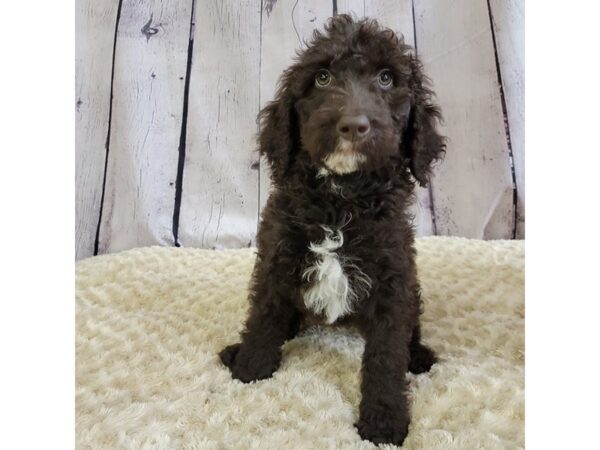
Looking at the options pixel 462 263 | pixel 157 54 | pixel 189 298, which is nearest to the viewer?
pixel 189 298

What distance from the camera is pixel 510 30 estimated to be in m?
2.83

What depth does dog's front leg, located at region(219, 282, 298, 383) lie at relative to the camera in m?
1.72

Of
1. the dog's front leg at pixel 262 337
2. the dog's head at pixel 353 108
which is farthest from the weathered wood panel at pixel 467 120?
the dog's front leg at pixel 262 337

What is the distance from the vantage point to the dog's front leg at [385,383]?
1461 millimetres

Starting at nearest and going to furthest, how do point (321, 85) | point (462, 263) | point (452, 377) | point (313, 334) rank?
point (321, 85) < point (452, 377) < point (313, 334) < point (462, 263)

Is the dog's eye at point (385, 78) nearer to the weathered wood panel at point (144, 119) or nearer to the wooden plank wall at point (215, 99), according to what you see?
the wooden plank wall at point (215, 99)

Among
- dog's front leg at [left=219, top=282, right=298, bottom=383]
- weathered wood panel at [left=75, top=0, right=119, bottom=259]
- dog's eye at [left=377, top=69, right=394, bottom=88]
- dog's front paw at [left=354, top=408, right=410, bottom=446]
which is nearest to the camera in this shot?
dog's front paw at [left=354, top=408, right=410, bottom=446]

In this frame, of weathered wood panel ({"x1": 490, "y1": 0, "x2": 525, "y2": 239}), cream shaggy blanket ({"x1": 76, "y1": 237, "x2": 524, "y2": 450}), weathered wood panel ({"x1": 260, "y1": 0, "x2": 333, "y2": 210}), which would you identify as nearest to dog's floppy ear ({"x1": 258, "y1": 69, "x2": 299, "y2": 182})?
cream shaggy blanket ({"x1": 76, "y1": 237, "x2": 524, "y2": 450})

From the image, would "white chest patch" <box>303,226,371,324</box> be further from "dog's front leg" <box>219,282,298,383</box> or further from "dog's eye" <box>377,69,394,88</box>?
"dog's eye" <box>377,69,394,88</box>

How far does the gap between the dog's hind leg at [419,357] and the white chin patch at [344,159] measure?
751 mm

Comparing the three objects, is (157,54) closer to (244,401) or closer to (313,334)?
(313,334)

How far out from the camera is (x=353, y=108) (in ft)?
4.52
